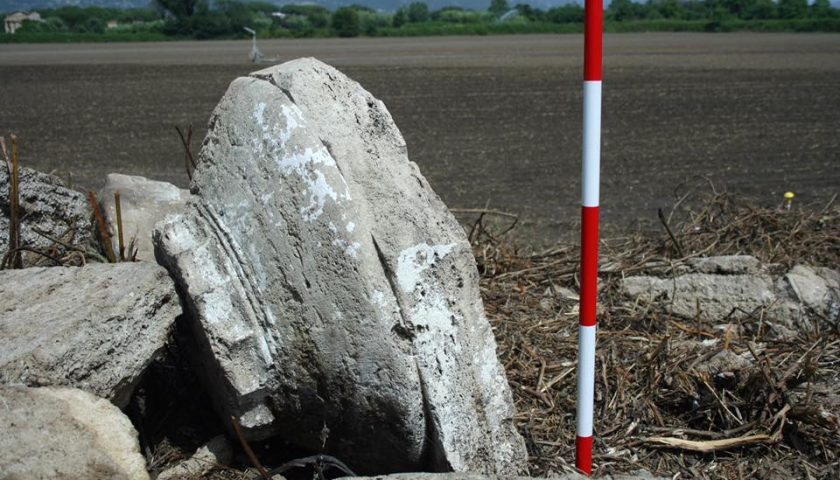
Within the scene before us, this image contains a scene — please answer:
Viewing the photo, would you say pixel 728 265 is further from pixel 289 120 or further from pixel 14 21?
pixel 14 21

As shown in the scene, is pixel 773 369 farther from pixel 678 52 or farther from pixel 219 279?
pixel 678 52

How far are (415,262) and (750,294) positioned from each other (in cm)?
269

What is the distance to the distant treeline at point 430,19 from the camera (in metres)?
58.1

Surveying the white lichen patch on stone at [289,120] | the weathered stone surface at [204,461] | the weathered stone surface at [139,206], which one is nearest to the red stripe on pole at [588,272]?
the white lichen patch on stone at [289,120]

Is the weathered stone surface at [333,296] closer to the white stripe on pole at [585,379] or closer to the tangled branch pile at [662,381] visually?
the white stripe on pole at [585,379]

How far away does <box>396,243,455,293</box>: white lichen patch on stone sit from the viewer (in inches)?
132

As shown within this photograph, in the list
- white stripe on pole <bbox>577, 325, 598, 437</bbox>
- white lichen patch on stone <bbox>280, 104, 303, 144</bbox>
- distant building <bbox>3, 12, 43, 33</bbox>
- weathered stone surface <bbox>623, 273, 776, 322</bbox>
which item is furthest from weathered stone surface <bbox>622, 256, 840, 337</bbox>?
distant building <bbox>3, 12, 43, 33</bbox>

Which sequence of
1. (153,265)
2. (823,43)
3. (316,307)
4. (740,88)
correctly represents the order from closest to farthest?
(316,307) → (153,265) → (740,88) → (823,43)

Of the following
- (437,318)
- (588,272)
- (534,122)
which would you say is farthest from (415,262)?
(534,122)

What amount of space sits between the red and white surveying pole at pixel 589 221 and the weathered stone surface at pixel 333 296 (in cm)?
28

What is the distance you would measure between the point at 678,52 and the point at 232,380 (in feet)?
113

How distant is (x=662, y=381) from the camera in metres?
4.34

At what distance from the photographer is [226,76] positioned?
85.1 ft

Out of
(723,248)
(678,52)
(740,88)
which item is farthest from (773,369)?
(678,52)
